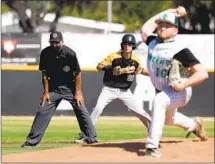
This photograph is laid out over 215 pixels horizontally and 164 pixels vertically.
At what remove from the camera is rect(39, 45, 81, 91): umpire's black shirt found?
9.84 metres

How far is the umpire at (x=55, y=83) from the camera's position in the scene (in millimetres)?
9859

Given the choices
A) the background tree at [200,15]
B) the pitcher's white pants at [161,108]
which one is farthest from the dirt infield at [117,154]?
the background tree at [200,15]

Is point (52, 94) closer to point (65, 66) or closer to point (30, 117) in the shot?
point (65, 66)

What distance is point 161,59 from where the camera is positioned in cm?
798

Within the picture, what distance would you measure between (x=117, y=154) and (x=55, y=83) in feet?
7.68

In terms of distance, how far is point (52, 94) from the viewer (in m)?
10.2

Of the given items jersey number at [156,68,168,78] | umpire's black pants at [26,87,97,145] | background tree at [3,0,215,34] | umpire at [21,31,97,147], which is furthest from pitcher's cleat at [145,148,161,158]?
background tree at [3,0,215,34]

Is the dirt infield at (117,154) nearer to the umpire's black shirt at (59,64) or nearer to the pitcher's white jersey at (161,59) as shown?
the pitcher's white jersey at (161,59)

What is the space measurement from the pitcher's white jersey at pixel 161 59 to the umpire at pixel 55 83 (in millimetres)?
1928

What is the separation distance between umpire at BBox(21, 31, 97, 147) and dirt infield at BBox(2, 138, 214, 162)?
145cm

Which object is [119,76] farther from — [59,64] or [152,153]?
[152,153]

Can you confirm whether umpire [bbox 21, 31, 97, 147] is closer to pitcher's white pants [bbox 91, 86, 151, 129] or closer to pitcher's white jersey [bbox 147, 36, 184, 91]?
pitcher's white pants [bbox 91, 86, 151, 129]

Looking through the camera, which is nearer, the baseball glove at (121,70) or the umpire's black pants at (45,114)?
the umpire's black pants at (45,114)

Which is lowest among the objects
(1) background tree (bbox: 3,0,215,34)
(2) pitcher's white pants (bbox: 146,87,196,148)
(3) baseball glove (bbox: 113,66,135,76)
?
(2) pitcher's white pants (bbox: 146,87,196,148)
